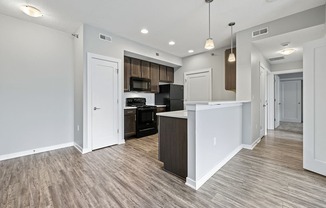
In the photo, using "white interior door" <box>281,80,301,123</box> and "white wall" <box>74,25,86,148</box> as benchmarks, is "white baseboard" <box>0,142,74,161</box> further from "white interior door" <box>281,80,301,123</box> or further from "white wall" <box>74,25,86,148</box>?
"white interior door" <box>281,80,301,123</box>

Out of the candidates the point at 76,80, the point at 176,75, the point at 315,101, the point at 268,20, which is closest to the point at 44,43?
the point at 76,80

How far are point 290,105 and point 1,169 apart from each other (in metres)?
10.5

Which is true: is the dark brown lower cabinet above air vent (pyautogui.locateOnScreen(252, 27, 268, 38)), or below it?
below

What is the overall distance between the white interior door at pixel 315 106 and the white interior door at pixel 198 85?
9.48ft

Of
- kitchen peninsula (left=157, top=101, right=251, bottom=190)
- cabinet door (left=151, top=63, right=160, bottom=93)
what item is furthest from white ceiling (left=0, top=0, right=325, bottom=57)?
kitchen peninsula (left=157, top=101, right=251, bottom=190)

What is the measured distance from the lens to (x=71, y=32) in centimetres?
374

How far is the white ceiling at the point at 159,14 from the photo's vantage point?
2.60 metres

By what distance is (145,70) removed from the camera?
5102 mm

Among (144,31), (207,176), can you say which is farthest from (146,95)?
(207,176)

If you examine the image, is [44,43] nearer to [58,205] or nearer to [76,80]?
[76,80]

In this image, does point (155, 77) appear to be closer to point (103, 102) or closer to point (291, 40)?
point (103, 102)

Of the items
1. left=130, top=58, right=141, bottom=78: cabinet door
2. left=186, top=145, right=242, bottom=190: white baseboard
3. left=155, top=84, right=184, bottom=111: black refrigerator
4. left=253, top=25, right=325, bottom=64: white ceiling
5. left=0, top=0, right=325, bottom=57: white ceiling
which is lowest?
left=186, top=145, right=242, bottom=190: white baseboard

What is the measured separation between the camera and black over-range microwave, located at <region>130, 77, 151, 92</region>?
4.70m

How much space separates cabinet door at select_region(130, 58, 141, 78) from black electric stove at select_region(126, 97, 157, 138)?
A: 0.86m
